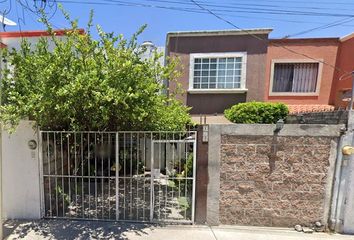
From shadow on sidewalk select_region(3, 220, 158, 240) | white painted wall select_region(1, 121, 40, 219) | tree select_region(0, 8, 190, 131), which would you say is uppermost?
tree select_region(0, 8, 190, 131)

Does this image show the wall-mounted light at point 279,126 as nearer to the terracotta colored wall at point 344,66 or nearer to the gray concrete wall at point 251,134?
the gray concrete wall at point 251,134

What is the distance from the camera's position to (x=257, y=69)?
9.43 m

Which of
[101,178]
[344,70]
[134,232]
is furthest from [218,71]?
[134,232]

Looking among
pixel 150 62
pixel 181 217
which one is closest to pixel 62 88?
pixel 150 62

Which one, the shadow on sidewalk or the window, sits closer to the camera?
the shadow on sidewalk

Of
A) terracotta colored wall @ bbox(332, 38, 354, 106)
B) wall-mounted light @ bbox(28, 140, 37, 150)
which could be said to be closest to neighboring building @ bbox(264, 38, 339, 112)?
terracotta colored wall @ bbox(332, 38, 354, 106)

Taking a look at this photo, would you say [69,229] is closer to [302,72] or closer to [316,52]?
[302,72]

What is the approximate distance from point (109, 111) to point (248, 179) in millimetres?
2959

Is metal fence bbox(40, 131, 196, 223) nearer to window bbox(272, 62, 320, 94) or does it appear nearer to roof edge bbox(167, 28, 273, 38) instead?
roof edge bbox(167, 28, 273, 38)

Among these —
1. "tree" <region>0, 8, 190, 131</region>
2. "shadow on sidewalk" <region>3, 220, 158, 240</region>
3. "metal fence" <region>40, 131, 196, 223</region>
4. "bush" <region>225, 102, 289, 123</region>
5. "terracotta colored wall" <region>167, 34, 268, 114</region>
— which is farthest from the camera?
"terracotta colored wall" <region>167, 34, 268, 114</region>

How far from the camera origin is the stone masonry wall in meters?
4.42

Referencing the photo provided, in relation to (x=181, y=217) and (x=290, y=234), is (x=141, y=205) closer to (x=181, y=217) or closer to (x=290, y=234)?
(x=181, y=217)

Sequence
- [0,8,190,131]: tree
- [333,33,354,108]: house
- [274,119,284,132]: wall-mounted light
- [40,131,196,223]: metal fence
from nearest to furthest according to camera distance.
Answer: [0,8,190,131]: tree < [274,119,284,132]: wall-mounted light < [40,131,196,223]: metal fence < [333,33,354,108]: house

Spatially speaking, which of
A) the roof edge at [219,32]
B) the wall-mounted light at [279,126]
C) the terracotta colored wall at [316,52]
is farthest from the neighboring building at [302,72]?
the wall-mounted light at [279,126]
